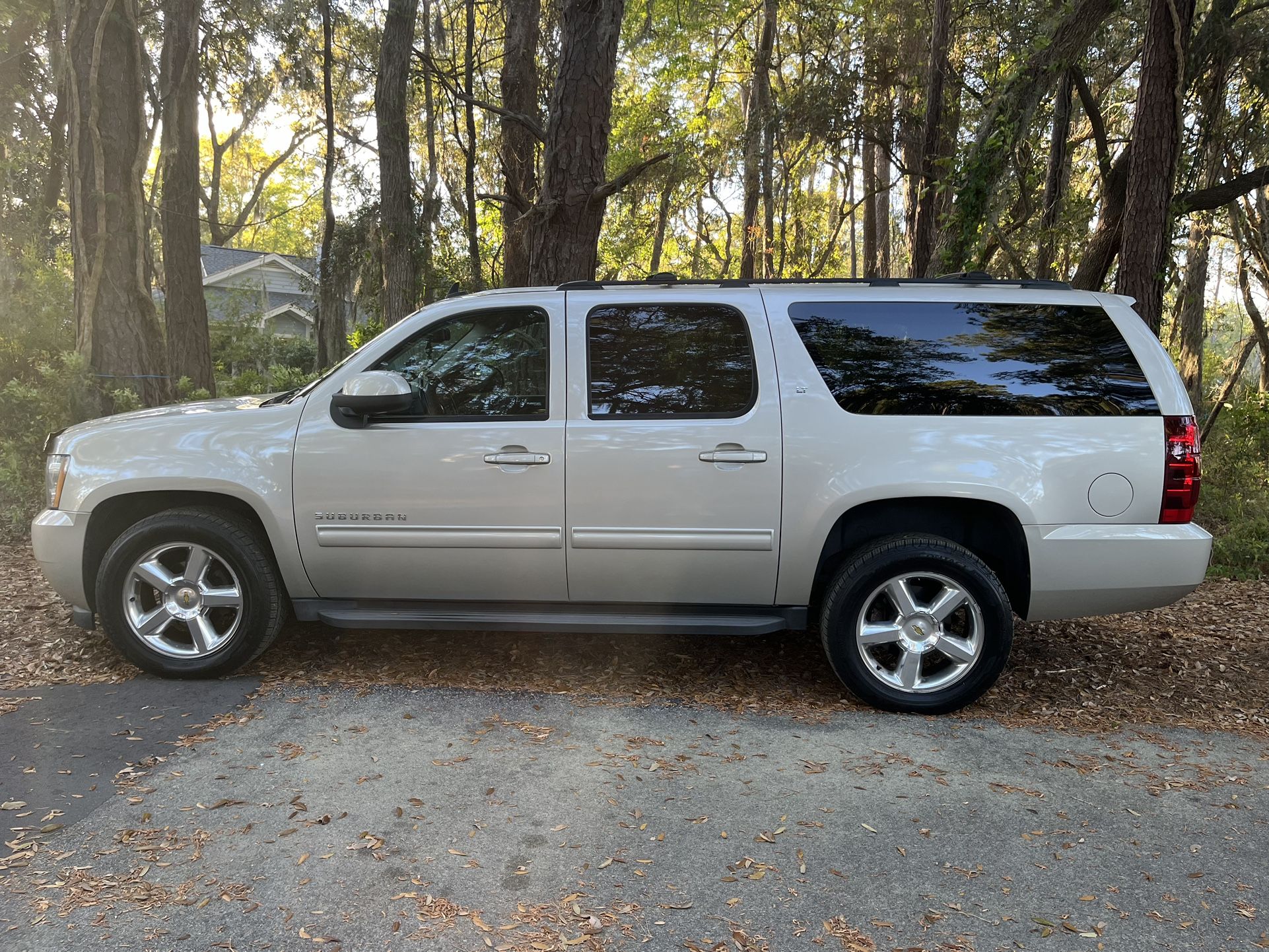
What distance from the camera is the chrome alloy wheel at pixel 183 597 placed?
172 inches

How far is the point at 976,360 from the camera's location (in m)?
4.10

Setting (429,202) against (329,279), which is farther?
(329,279)

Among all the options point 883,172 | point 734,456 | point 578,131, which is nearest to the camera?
point 734,456

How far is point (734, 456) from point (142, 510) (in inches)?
119

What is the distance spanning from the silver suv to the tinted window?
0.04 feet

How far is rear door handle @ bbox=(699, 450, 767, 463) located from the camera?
407 centimetres

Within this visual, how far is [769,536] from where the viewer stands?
13.5ft

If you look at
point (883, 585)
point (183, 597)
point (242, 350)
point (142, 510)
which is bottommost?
point (183, 597)

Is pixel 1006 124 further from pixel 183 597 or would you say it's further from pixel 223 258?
pixel 223 258

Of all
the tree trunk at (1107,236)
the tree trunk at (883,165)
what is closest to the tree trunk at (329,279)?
the tree trunk at (883,165)

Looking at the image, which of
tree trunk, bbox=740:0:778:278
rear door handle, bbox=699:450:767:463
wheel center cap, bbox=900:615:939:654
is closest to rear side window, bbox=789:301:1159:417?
rear door handle, bbox=699:450:767:463

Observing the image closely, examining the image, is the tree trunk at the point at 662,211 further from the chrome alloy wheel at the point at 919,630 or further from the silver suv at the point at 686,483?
the chrome alloy wheel at the point at 919,630

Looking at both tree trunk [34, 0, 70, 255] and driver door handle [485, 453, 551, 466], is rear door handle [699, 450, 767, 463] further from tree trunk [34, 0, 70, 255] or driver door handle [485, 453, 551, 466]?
tree trunk [34, 0, 70, 255]

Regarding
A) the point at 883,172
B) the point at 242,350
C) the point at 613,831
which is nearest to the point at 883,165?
the point at 883,172
